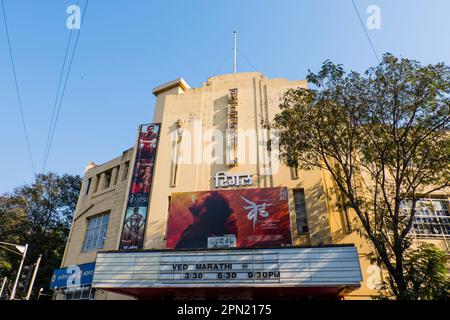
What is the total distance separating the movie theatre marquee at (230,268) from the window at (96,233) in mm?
7467

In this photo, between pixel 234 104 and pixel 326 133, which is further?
A: pixel 234 104

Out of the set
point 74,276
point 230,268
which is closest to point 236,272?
point 230,268

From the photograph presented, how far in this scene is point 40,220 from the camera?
117ft

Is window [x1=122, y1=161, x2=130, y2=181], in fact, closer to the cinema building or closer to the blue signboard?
the cinema building

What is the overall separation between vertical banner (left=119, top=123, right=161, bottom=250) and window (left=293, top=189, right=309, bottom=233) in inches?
380

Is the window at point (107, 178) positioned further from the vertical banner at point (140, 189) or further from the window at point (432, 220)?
the window at point (432, 220)

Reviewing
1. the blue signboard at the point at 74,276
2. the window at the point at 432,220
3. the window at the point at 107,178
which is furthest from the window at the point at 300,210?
the window at the point at 107,178
